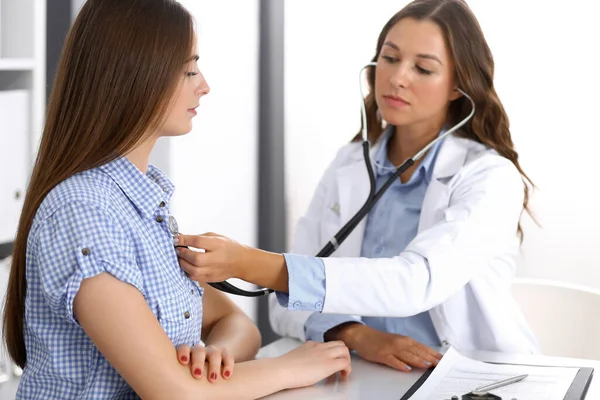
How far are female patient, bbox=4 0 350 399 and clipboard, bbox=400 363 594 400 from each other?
187 millimetres

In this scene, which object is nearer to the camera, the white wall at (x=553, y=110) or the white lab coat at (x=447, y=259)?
the white lab coat at (x=447, y=259)

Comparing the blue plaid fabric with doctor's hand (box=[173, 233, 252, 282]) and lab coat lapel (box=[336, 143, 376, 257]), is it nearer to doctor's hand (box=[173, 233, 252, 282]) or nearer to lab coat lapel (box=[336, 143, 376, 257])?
doctor's hand (box=[173, 233, 252, 282])

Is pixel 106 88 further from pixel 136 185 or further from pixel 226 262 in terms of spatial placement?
pixel 226 262

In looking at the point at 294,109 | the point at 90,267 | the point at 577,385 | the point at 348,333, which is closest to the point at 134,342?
the point at 90,267

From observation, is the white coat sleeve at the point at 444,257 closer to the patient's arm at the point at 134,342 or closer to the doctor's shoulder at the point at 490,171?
the doctor's shoulder at the point at 490,171

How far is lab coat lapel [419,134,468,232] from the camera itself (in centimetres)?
176

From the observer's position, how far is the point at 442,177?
1.79 meters

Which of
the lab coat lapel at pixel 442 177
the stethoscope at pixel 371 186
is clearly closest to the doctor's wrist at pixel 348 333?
the stethoscope at pixel 371 186

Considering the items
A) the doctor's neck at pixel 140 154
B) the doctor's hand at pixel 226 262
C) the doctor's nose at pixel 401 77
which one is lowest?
the doctor's hand at pixel 226 262

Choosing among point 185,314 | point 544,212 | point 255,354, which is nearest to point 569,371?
point 255,354

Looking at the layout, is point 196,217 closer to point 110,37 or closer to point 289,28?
point 289,28

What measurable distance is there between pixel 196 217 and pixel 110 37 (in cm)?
138

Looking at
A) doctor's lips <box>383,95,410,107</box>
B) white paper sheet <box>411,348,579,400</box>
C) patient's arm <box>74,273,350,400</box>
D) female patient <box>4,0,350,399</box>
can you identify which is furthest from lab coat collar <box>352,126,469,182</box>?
patient's arm <box>74,273,350,400</box>

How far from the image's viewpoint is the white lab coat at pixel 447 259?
1555 mm
